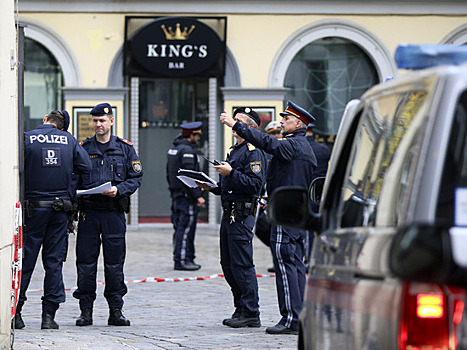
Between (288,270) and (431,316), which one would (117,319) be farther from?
(431,316)

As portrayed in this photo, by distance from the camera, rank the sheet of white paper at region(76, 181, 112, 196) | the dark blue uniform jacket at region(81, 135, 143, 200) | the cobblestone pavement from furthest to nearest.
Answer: the dark blue uniform jacket at region(81, 135, 143, 200) < the sheet of white paper at region(76, 181, 112, 196) < the cobblestone pavement

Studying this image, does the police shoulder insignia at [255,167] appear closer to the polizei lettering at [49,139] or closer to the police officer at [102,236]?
the police officer at [102,236]

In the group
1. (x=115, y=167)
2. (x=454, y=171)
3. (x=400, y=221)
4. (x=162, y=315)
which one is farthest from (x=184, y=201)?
(x=454, y=171)

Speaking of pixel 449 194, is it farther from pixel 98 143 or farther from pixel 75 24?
pixel 75 24

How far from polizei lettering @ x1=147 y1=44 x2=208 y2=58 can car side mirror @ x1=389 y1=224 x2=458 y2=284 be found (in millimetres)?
17591

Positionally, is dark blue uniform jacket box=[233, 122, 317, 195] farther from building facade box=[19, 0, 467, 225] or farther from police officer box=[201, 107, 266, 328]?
building facade box=[19, 0, 467, 225]

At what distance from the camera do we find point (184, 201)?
14258 millimetres

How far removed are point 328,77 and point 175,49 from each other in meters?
3.27

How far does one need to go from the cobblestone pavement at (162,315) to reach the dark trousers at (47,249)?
29 centimetres

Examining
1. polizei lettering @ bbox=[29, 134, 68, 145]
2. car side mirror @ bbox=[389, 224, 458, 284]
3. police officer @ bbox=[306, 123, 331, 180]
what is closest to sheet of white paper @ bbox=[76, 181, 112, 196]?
polizei lettering @ bbox=[29, 134, 68, 145]

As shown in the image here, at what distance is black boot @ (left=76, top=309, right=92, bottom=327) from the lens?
8828 millimetres

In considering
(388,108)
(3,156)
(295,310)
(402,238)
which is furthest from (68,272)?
(402,238)

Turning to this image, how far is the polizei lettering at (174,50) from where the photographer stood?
19.8 metres

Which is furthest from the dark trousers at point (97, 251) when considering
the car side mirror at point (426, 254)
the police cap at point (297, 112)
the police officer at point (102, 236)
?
the car side mirror at point (426, 254)
